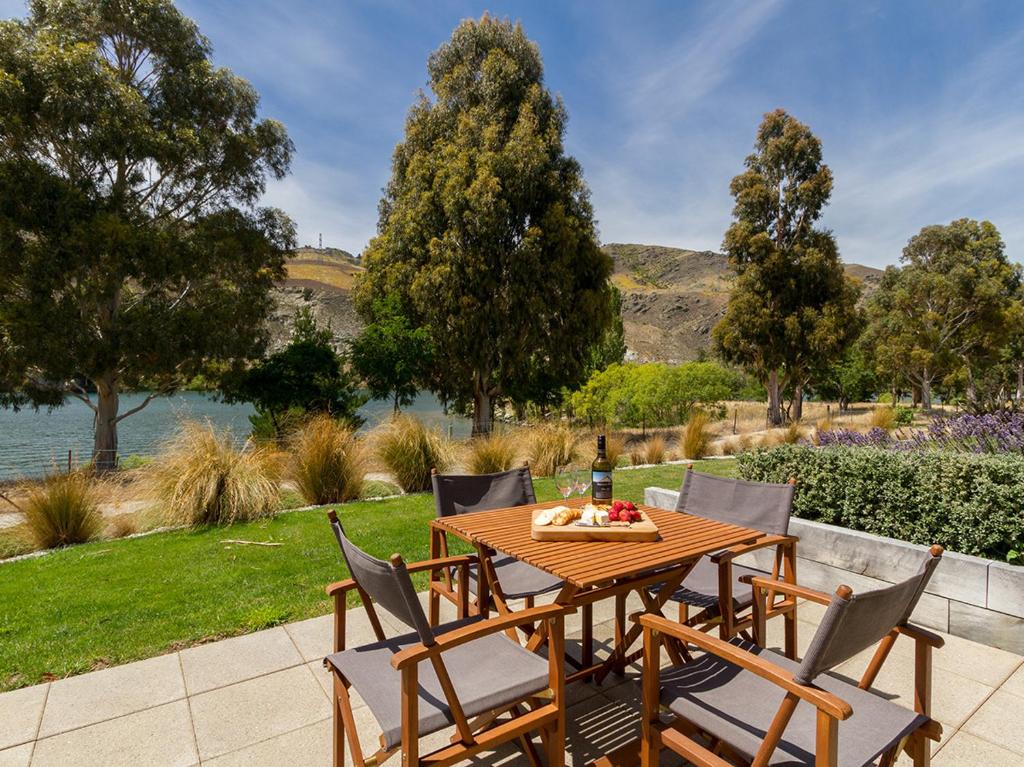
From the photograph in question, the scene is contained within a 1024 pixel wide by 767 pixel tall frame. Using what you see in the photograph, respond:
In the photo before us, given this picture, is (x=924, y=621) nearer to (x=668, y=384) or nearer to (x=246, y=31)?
(x=246, y=31)

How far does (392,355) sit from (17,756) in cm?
1042

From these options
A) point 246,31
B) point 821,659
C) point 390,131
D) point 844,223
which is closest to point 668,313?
point 844,223

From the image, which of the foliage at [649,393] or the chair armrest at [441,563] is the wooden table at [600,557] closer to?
the chair armrest at [441,563]

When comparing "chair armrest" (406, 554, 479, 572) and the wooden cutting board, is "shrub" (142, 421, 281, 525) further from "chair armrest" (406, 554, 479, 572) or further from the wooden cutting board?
the wooden cutting board

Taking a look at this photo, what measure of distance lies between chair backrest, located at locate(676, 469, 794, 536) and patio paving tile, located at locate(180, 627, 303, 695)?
221 cm

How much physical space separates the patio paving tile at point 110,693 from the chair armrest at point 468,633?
155 cm

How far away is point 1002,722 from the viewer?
78.7 inches

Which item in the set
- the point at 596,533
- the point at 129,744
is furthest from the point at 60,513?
the point at 596,533

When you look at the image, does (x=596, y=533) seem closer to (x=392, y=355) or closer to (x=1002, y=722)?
(x=1002, y=722)

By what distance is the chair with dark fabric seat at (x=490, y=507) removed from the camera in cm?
246

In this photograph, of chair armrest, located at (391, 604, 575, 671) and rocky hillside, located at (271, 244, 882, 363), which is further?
rocky hillside, located at (271, 244, 882, 363)

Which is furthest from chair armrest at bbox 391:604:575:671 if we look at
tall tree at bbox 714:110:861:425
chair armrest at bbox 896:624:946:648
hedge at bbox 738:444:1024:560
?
tall tree at bbox 714:110:861:425

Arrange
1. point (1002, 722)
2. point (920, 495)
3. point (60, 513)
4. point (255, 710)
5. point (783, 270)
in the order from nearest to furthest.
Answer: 1. point (1002, 722)
2. point (255, 710)
3. point (920, 495)
4. point (60, 513)
5. point (783, 270)

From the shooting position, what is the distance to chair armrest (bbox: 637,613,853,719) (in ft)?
3.62
